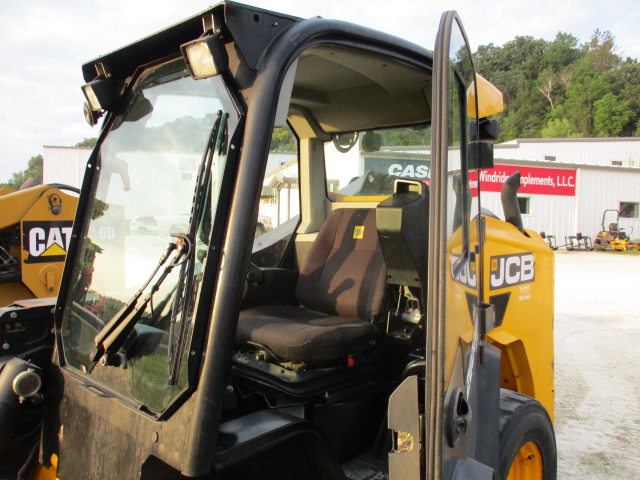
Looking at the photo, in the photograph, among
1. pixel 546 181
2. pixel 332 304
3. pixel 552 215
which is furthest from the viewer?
pixel 552 215

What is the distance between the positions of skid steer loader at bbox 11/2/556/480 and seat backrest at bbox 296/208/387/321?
13 millimetres

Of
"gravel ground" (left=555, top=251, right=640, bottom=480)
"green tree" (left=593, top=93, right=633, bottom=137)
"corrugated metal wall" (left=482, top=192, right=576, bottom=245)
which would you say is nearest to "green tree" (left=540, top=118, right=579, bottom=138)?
"green tree" (left=593, top=93, right=633, bottom=137)

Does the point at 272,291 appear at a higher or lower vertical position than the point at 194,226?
lower

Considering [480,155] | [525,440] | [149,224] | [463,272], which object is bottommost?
[525,440]

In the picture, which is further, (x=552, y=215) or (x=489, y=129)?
(x=552, y=215)

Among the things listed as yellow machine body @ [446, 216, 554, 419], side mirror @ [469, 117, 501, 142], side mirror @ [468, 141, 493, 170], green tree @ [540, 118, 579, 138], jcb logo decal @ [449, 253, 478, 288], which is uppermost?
green tree @ [540, 118, 579, 138]

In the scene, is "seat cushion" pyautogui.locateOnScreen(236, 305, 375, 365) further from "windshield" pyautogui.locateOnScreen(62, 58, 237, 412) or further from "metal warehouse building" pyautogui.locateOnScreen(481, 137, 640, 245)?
"metal warehouse building" pyautogui.locateOnScreen(481, 137, 640, 245)

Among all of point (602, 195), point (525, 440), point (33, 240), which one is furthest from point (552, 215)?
point (525, 440)

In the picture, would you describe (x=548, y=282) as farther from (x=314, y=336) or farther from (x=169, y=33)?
(x=169, y=33)

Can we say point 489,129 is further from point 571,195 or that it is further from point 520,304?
point 571,195

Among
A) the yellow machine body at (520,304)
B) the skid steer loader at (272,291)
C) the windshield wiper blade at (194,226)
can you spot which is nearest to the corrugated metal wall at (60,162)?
the skid steer loader at (272,291)

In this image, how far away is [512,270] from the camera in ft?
9.09

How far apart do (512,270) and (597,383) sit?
297cm

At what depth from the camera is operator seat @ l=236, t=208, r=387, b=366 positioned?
224cm
